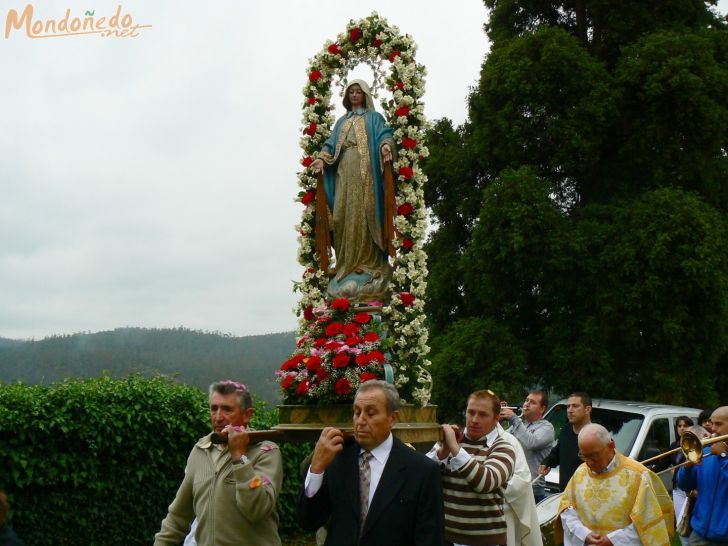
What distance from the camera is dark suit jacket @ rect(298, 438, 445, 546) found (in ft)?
13.3

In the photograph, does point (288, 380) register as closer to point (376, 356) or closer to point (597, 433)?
point (376, 356)

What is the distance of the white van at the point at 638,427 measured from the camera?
10.3 meters

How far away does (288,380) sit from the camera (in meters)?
6.99

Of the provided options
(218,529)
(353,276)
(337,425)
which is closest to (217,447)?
(218,529)

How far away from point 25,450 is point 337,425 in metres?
3.81

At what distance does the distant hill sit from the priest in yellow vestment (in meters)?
16.4

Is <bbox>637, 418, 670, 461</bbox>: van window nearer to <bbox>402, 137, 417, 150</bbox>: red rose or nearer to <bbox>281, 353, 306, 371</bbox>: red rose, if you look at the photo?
<bbox>402, 137, 417, 150</bbox>: red rose

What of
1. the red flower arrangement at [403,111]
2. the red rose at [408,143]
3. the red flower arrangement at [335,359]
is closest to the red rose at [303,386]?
the red flower arrangement at [335,359]

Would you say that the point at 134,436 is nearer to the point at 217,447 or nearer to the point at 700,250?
the point at 217,447

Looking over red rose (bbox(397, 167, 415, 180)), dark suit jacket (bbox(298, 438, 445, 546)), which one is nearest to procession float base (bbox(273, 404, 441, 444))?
red rose (bbox(397, 167, 415, 180))

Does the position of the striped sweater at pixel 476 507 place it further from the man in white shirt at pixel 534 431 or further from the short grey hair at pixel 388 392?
the man in white shirt at pixel 534 431

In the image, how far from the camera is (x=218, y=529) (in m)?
4.79

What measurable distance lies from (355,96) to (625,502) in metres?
4.58

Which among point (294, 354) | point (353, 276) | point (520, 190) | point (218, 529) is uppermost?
point (520, 190)
